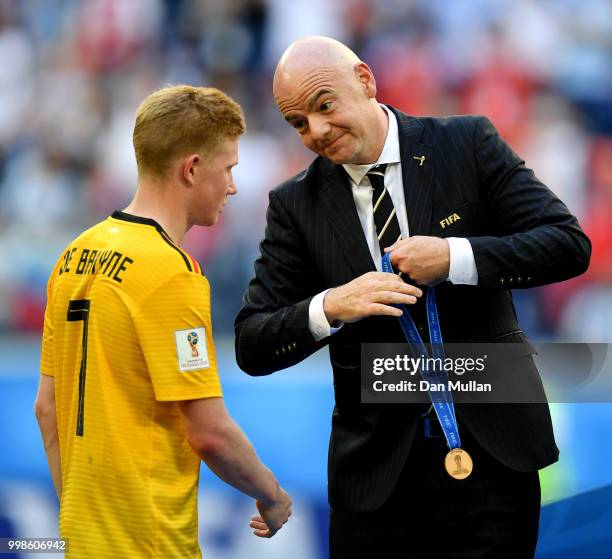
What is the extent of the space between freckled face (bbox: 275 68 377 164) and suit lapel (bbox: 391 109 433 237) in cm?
11

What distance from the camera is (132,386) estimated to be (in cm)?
237

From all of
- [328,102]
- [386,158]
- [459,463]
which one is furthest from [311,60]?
[459,463]

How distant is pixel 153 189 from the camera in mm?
2527

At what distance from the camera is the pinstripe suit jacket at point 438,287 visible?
2.60 metres

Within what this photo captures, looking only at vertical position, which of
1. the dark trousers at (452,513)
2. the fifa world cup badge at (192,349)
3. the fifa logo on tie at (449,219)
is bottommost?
the dark trousers at (452,513)

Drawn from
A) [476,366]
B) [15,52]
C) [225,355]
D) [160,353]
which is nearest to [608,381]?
[476,366]

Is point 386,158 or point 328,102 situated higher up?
point 328,102

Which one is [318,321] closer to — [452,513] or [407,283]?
[407,283]

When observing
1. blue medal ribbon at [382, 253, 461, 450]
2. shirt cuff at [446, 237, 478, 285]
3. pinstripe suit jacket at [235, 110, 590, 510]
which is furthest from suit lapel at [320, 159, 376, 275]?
shirt cuff at [446, 237, 478, 285]

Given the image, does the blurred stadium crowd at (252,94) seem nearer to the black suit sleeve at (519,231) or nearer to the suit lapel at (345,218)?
the suit lapel at (345,218)

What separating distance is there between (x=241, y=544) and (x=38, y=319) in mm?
2604

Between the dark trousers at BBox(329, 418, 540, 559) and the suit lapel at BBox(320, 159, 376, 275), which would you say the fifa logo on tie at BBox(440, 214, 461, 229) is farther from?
the dark trousers at BBox(329, 418, 540, 559)

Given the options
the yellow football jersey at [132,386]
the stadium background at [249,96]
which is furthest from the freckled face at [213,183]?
the stadium background at [249,96]

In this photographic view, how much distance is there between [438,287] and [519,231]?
0.25 m
